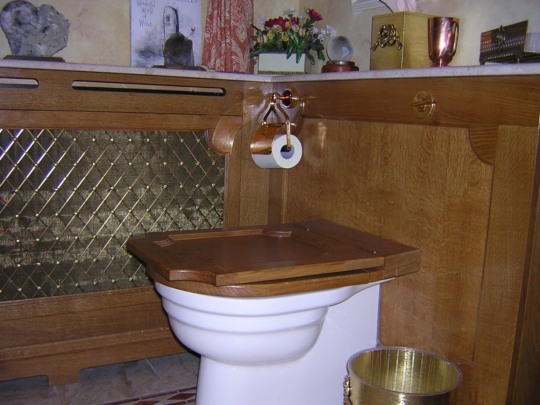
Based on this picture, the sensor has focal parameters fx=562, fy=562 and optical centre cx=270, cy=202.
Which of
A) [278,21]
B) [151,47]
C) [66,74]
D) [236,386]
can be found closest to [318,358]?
[236,386]

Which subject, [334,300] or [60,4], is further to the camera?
[60,4]

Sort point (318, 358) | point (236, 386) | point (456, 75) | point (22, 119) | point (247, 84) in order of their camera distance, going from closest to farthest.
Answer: point (456, 75), point (236, 386), point (318, 358), point (22, 119), point (247, 84)

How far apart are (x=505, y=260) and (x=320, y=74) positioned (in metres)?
0.76

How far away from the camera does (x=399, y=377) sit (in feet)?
4.35

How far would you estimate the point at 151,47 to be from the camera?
2.24m

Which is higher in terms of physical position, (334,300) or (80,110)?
(80,110)

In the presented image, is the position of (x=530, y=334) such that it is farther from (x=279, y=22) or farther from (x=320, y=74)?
(x=279, y=22)

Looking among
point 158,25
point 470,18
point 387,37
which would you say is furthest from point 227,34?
point 470,18

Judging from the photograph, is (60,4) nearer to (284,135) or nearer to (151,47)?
(151,47)

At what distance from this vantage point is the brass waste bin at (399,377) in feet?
3.71

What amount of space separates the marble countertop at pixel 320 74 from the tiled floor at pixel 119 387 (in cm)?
94

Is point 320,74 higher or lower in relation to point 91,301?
higher

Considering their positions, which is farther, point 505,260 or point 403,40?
point 403,40

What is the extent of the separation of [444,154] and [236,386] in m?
0.71
